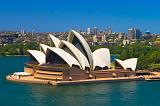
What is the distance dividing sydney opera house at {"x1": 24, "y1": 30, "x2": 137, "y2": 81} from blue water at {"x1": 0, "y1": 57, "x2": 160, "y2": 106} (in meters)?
2.25

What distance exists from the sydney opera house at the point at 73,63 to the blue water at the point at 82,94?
2.25 meters

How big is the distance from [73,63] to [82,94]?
25.2ft

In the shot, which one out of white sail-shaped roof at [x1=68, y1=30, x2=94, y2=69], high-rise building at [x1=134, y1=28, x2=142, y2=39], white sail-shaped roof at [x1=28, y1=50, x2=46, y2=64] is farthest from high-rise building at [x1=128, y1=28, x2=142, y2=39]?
white sail-shaped roof at [x1=68, y1=30, x2=94, y2=69]

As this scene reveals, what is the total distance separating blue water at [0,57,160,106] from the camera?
26.9m

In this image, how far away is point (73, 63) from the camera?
37.5m

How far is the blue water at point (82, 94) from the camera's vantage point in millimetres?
26859

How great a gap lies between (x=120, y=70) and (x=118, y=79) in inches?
87.6

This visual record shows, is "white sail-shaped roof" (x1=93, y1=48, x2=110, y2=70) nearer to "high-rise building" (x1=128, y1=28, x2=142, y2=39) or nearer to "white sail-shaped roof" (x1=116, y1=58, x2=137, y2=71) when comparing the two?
"white sail-shaped roof" (x1=116, y1=58, x2=137, y2=71)

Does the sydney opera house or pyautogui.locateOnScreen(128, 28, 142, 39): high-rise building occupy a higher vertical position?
pyautogui.locateOnScreen(128, 28, 142, 39): high-rise building

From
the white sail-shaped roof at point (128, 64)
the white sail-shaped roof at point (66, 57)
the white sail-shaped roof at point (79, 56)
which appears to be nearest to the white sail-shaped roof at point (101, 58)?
the white sail-shaped roof at point (128, 64)

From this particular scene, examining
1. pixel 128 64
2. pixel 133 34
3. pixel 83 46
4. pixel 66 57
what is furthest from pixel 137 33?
pixel 66 57

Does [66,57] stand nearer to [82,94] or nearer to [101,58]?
[101,58]

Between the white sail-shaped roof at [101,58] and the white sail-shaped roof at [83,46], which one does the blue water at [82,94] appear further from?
the white sail-shaped roof at [101,58]

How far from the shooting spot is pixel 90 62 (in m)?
39.1
